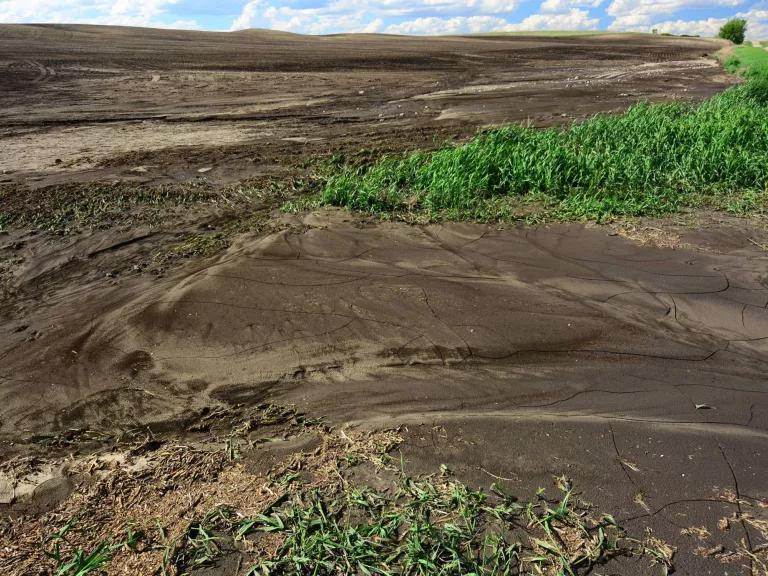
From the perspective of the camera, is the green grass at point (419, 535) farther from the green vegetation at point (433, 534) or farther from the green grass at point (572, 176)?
the green grass at point (572, 176)

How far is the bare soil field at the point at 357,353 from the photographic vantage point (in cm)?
299

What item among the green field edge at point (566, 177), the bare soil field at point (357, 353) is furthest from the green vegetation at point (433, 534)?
the green field edge at point (566, 177)

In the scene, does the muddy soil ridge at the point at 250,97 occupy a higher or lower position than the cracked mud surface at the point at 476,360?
higher

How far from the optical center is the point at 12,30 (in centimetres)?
3041

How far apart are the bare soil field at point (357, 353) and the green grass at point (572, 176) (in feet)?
1.80

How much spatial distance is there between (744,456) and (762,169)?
21.1ft

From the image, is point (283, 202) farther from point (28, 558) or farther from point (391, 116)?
point (391, 116)

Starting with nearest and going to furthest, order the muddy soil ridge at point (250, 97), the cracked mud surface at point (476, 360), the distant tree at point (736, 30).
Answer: the cracked mud surface at point (476, 360) < the muddy soil ridge at point (250, 97) < the distant tree at point (736, 30)

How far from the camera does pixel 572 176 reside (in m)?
7.83

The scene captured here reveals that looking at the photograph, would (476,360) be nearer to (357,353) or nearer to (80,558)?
(357,353)

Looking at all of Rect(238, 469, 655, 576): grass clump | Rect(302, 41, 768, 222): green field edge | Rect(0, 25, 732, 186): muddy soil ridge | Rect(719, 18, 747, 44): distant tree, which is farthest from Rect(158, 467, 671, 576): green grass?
Rect(719, 18, 747, 44): distant tree

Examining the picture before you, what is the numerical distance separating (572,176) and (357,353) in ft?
16.3

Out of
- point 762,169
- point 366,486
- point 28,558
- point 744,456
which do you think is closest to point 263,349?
point 366,486

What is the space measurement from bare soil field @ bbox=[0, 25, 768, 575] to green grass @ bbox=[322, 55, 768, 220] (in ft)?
1.80
